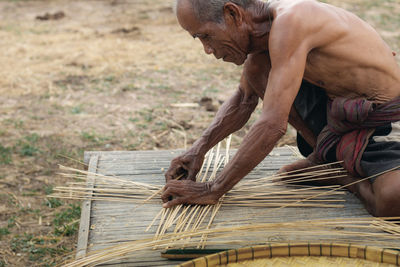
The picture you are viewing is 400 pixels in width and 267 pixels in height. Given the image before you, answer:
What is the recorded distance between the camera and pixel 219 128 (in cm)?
286

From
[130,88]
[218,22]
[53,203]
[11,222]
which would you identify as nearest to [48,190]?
[53,203]

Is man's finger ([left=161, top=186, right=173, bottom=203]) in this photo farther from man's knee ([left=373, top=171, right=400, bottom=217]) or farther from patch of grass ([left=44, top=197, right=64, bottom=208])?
patch of grass ([left=44, top=197, right=64, bottom=208])

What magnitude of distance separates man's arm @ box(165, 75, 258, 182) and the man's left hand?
0.27 metres

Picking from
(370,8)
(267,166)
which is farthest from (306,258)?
(370,8)

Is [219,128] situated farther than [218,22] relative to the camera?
Yes

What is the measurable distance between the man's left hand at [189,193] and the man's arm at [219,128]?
27 centimetres

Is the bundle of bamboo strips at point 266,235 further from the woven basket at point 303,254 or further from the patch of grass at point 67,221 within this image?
the patch of grass at point 67,221

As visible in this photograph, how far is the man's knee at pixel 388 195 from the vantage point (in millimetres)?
2283

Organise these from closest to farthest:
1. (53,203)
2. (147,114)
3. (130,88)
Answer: (53,203) → (147,114) → (130,88)

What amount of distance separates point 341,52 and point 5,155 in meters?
2.71

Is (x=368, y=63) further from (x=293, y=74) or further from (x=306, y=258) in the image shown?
(x=306, y=258)

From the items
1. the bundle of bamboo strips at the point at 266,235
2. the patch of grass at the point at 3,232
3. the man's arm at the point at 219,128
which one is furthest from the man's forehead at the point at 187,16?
the patch of grass at the point at 3,232

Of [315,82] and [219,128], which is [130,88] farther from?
[315,82]

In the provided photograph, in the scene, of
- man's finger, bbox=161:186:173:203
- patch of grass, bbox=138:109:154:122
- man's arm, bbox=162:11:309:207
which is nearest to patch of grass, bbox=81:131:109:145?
patch of grass, bbox=138:109:154:122
